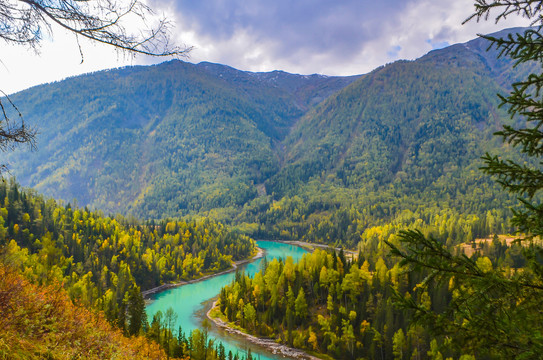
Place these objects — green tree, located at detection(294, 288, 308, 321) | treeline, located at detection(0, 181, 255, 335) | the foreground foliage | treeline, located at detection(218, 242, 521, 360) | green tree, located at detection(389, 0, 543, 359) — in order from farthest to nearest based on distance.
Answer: treeline, located at detection(0, 181, 255, 335) → green tree, located at detection(294, 288, 308, 321) → treeline, located at detection(218, 242, 521, 360) → the foreground foliage → green tree, located at detection(389, 0, 543, 359)

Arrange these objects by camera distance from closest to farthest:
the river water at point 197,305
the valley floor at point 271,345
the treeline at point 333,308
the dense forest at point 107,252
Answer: the treeline at point 333,308
the valley floor at point 271,345
the river water at point 197,305
the dense forest at point 107,252

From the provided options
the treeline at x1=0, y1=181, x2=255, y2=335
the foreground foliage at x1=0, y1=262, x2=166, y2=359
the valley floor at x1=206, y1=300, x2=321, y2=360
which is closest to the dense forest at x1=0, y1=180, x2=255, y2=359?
the treeline at x1=0, y1=181, x2=255, y2=335

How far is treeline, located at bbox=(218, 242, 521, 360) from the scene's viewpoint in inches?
2067

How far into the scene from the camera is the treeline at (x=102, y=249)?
66.1m

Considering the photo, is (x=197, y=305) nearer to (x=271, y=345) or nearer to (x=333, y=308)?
Result: (x=271, y=345)

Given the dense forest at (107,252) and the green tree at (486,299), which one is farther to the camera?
the dense forest at (107,252)

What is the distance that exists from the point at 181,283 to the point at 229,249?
3633cm

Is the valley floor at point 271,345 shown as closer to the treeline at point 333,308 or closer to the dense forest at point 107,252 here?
the treeline at point 333,308

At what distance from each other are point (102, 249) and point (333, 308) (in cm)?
6880

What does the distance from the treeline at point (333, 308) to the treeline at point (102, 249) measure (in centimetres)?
2438

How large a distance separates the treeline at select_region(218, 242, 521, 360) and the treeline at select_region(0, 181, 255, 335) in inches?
960

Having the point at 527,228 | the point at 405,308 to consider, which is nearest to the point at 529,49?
the point at 527,228

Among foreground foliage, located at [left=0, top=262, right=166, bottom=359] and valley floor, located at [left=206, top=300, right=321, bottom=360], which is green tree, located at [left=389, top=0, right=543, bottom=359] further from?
valley floor, located at [left=206, top=300, right=321, bottom=360]

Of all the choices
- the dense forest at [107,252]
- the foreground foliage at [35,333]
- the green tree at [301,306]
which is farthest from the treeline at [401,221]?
the foreground foliage at [35,333]
